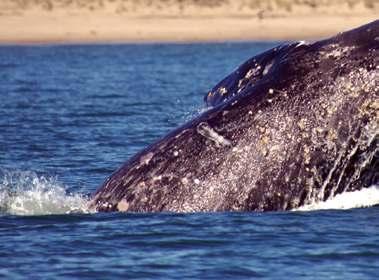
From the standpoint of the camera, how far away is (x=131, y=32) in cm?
5172

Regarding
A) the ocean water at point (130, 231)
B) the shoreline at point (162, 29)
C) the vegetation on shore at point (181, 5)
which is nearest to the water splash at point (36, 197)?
the ocean water at point (130, 231)

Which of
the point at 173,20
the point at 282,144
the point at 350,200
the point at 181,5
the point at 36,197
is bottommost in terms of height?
the point at 173,20

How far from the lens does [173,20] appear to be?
53500 millimetres

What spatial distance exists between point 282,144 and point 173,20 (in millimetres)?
43026

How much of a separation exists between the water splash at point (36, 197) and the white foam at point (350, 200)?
1.99 m

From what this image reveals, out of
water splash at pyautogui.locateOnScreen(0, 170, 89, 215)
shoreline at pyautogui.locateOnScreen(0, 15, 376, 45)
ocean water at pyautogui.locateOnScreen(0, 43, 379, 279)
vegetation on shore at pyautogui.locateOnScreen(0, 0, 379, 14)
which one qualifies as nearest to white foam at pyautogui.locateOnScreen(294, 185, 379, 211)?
ocean water at pyautogui.locateOnScreen(0, 43, 379, 279)

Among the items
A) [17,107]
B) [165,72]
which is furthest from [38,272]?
[165,72]

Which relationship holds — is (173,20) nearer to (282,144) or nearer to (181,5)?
(181,5)

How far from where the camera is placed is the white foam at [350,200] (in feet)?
35.8

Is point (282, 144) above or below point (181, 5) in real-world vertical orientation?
above

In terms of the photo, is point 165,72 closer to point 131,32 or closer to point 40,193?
point 131,32

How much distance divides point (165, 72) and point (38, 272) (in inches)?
1026

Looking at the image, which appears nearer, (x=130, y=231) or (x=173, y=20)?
(x=130, y=231)

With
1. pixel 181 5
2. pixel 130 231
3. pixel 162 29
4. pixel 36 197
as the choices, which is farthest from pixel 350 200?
pixel 181 5
